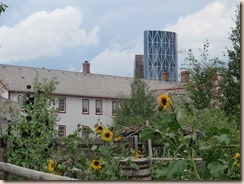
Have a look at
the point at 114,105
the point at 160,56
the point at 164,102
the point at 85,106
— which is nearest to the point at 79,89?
the point at 114,105

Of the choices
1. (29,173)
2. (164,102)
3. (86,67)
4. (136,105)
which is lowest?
(29,173)

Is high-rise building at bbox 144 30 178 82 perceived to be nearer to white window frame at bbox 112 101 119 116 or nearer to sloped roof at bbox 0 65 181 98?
sloped roof at bbox 0 65 181 98

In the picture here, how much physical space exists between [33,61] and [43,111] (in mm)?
1223

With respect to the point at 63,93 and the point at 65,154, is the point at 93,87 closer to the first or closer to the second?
the point at 63,93

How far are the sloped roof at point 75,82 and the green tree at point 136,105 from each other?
61mm

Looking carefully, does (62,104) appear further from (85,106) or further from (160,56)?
(160,56)

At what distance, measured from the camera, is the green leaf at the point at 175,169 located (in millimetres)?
2148

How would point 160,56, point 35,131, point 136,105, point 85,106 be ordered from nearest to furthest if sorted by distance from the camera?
1. point 160,56
2. point 85,106
3. point 35,131
4. point 136,105

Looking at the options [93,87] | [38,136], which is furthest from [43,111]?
[93,87]

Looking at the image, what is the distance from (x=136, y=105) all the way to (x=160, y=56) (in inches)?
78.2

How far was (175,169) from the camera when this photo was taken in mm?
2158

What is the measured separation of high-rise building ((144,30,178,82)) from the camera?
2.50 metres

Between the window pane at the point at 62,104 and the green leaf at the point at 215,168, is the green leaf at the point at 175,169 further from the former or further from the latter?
the window pane at the point at 62,104

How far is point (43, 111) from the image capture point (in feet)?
13.0
